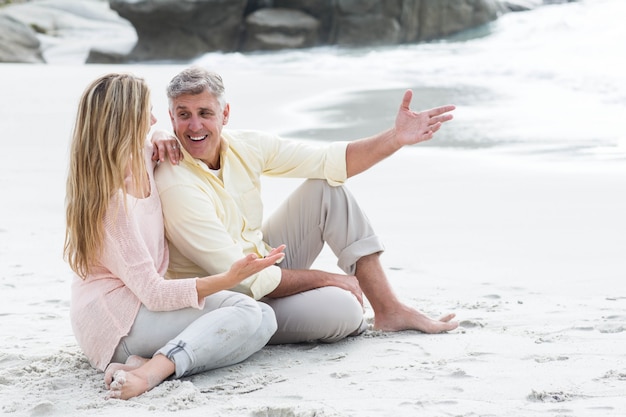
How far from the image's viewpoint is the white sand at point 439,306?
9.33ft

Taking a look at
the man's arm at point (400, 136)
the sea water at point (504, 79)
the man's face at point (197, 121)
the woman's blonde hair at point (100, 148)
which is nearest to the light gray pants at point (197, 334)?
the woman's blonde hair at point (100, 148)

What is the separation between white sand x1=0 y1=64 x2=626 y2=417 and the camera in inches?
112

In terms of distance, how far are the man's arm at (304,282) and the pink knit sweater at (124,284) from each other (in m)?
0.49

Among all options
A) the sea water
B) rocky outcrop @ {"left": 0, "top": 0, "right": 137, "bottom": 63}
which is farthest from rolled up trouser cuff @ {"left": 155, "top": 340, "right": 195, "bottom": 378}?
rocky outcrop @ {"left": 0, "top": 0, "right": 137, "bottom": 63}

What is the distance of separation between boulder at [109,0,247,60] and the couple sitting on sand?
20.1 metres

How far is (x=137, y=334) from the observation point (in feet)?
10.2

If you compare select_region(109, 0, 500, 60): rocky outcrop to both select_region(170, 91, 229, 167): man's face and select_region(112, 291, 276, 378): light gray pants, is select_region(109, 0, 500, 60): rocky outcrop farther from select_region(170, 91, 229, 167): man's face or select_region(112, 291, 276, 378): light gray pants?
select_region(112, 291, 276, 378): light gray pants

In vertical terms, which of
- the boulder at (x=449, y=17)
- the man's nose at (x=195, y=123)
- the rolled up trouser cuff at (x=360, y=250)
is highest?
the boulder at (x=449, y=17)

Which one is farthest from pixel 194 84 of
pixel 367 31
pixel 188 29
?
pixel 188 29

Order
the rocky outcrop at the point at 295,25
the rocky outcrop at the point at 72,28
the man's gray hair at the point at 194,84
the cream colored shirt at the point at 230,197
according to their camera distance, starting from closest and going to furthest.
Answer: the cream colored shirt at the point at 230,197 < the man's gray hair at the point at 194,84 < the rocky outcrop at the point at 295,25 < the rocky outcrop at the point at 72,28

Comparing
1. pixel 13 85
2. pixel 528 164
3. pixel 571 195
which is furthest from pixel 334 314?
pixel 13 85

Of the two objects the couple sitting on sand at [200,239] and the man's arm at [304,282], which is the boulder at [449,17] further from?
the man's arm at [304,282]

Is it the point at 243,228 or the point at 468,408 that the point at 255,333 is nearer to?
the point at 243,228

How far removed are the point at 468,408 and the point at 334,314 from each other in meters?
0.93
